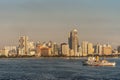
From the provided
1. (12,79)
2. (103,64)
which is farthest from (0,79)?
(103,64)

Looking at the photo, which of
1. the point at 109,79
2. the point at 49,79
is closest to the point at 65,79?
the point at 49,79

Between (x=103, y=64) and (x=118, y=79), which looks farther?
(x=103, y=64)

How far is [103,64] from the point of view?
6742 inches

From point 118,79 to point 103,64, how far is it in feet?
268

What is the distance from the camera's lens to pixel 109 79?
8912 centimetres

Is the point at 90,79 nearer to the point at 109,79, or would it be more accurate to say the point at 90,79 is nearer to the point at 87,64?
the point at 109,79

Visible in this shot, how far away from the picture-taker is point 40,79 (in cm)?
8662

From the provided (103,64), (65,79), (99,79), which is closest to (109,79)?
(99,79)

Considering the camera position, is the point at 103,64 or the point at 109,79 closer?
the point at 109,79

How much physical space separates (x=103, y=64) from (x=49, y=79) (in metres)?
86.1

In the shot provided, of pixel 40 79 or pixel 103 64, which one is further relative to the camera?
pixel 103 64

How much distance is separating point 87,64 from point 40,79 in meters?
88.4

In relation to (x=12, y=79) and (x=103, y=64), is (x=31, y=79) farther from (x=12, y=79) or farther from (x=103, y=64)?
(x=103, y=64)

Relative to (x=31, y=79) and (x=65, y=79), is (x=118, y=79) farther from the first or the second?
(x=31, y=79)
